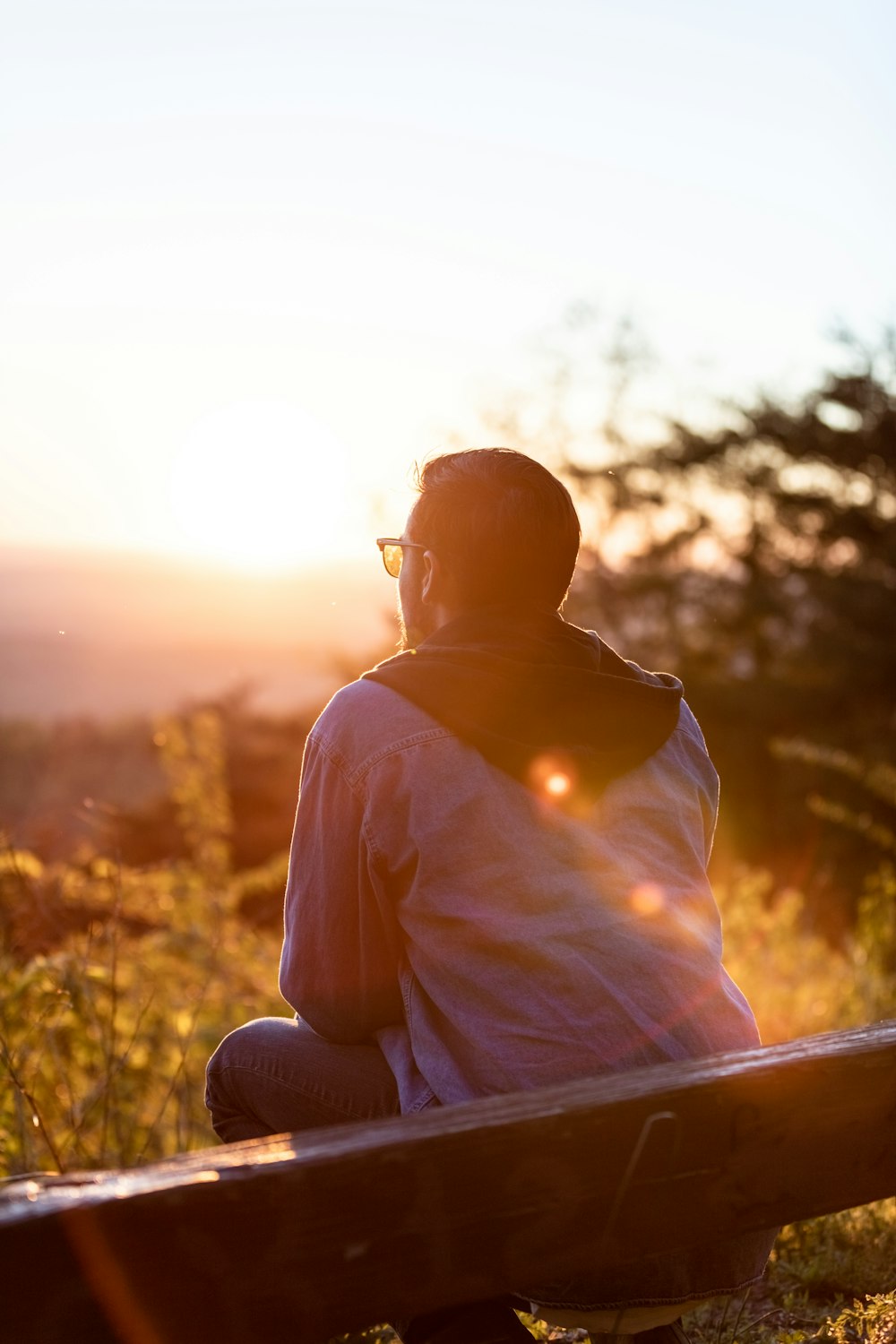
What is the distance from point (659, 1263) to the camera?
5.94 feet

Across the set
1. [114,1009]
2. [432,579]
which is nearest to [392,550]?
[432,579]

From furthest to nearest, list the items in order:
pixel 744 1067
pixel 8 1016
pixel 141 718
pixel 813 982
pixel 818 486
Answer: pixel 141 718 → pixel 818 486 → pixel 813 982 → pixel 8 1016 → pixel 744 1067

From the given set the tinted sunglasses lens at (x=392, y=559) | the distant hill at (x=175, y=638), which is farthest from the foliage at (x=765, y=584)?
the tinted sunglasses lens at (x=392, y=559)

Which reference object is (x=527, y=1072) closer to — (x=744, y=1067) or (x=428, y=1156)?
(x=744, y=1067)

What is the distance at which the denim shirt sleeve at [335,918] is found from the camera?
6.46 ft

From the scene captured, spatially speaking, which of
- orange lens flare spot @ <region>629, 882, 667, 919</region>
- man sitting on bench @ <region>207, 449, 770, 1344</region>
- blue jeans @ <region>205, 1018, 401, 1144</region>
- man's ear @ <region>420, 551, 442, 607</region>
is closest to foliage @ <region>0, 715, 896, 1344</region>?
blue jeans @ <region>205, 1018, 401, 1144</region>

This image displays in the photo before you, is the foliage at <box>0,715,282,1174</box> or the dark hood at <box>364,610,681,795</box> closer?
the dark hood at <box>364,610,681,795</box>

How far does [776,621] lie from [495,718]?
17548 mm

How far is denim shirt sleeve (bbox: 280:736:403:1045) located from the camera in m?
1.97

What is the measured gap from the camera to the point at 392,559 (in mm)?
2291

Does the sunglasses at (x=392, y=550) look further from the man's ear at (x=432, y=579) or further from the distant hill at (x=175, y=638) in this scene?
the distant hill at (x=175, y=638)

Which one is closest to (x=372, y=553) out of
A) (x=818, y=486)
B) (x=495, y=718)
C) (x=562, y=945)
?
(x=495, y=718)

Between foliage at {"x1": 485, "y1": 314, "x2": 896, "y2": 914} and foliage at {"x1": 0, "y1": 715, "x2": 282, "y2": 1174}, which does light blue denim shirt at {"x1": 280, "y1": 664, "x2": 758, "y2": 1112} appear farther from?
foliage at {"x1": 485, "y1": 314, "x2": 896, "y2": 914}

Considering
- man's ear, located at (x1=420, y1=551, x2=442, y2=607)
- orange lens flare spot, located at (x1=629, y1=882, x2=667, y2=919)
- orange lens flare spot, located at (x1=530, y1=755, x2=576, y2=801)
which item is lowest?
orange lens flare spot, located at (x1=629, y1=882, x2=667, y2=919)
